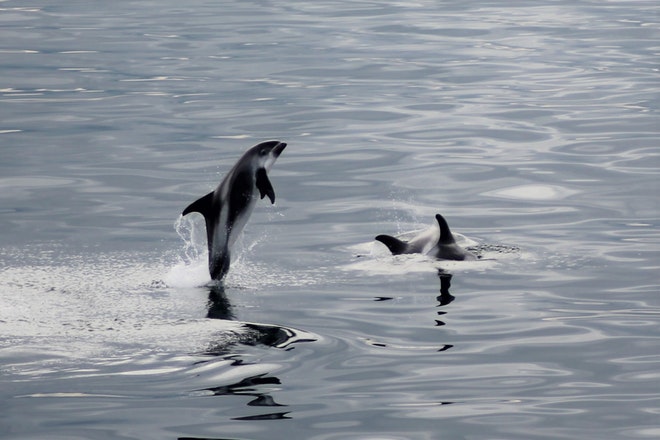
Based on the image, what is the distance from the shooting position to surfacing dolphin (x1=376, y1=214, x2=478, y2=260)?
49.4ft

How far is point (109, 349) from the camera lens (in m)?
11.7

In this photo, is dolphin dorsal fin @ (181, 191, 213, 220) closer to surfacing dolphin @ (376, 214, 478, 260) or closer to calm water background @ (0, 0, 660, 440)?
calm water background @ (0, 0, 660, 440)

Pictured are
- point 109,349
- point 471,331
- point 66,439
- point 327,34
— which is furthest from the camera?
point 327,34

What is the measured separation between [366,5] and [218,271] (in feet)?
116

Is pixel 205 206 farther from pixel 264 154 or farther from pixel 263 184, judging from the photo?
pixel 264 154

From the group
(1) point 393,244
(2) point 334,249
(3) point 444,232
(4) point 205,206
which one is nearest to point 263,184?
(4) point 205,206

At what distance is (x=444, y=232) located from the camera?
15.0m

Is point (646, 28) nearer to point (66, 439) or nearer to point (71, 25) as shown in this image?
point (71, 25)

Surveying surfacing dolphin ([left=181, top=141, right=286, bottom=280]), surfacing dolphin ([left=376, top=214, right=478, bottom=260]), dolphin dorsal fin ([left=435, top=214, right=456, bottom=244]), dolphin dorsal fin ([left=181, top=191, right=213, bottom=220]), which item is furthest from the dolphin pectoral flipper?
dolphin dorsal fin ([left=435, top=214, right=456, bottom=244])

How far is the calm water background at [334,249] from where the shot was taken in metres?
10.6

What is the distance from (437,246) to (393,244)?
19.4 inches

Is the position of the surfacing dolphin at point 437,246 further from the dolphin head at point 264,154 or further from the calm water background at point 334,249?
the dolphin head at point 264,154

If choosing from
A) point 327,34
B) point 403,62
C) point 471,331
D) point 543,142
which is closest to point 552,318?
point 471,331

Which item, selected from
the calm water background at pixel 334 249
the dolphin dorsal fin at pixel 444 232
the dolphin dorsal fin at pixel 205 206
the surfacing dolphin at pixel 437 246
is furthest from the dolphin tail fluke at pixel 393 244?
the dolphin dorsal fin at pixel 205 206
